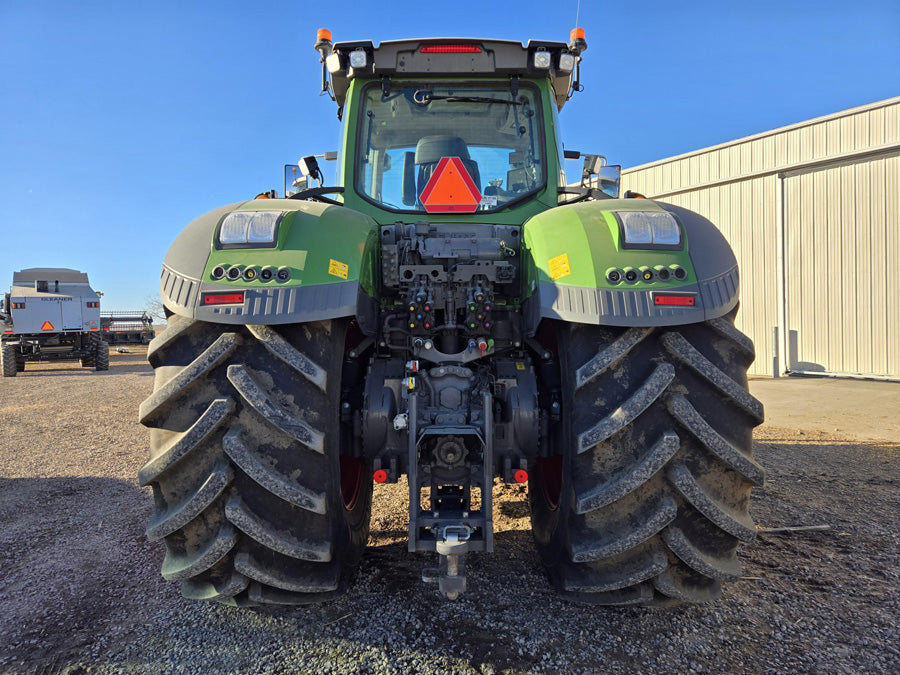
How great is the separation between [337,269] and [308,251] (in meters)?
0.12

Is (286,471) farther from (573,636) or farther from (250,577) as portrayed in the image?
(573,636)

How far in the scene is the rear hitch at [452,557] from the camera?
169 cm

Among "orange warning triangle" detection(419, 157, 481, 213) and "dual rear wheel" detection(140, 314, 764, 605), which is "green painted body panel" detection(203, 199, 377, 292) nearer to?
"dual rear wheel" detection(140, 314, 764, 605)

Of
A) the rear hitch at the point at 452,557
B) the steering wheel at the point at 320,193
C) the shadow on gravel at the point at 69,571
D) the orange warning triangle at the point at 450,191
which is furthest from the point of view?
the steering wheel at the point at 320,193

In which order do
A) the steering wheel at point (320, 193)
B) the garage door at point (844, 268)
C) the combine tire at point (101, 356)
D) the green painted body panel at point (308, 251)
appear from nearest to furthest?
the green painted body panel at point (308, 251)
the steering wheel at point (320, 193)
the garage door at point (844, 268)
the combine tire at point (101, 356)

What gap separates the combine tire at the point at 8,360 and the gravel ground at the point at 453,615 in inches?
498

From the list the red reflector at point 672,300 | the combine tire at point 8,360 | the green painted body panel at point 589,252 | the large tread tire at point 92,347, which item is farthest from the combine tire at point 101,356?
the red reflector at point 672,300

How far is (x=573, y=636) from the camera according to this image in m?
1.96

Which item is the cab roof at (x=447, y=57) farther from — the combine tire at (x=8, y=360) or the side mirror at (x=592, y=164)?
the combine tire at (x=8, y=360)

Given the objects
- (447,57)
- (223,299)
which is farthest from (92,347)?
(223,299)

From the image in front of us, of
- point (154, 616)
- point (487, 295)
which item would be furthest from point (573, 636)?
point (154, 616)

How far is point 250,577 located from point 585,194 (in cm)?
228

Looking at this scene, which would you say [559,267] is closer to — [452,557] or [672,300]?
[672,300]

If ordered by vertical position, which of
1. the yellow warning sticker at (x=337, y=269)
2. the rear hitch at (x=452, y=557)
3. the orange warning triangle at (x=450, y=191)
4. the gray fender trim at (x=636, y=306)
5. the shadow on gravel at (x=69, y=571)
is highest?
the orange warning triangle at (x=450, y=191)
